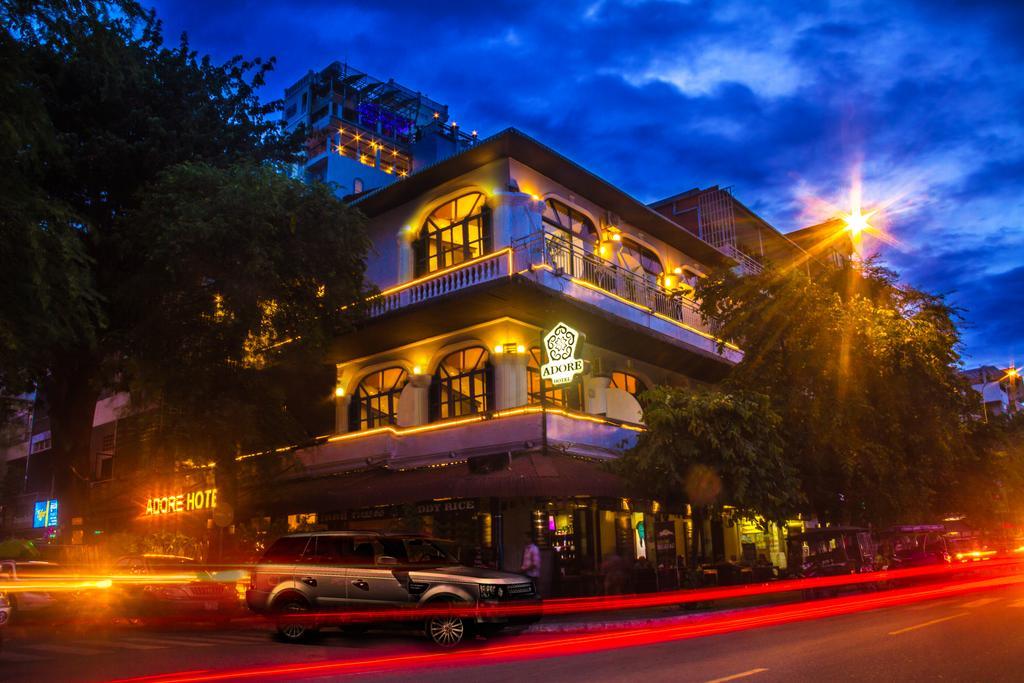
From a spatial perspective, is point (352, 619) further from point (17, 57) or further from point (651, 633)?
point (17, 57)

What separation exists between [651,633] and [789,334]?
11.0 m

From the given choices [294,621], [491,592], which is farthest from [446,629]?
[294,621]

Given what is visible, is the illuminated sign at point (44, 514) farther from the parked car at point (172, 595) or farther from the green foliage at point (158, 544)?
the parked car at point (172, 595)

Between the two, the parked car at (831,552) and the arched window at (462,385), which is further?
the parked car at (831,552)

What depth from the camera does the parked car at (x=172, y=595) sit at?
17281 mm

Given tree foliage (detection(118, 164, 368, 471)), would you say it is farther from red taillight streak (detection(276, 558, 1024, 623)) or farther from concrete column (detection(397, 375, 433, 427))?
red taillight streak (detection(276, 558, 1024, 623))

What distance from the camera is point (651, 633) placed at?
1488cm

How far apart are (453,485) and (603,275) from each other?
8.52m

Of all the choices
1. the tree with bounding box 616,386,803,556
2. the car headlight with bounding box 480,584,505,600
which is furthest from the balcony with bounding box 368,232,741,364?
the car headlight with bounding box 480,584,505,600

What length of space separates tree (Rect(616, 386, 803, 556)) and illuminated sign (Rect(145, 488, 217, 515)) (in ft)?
49.7

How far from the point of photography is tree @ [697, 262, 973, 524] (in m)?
21.9

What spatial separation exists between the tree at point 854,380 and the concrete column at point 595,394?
3779mm

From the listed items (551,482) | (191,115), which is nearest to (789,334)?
(551,482)

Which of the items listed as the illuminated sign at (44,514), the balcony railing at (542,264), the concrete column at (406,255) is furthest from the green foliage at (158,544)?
the illuminated sign at (44,514)
